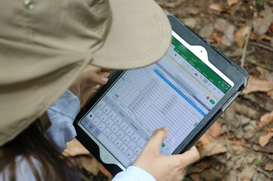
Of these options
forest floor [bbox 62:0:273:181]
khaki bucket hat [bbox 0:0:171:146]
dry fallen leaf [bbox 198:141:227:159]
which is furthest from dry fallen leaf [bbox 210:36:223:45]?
khaki bucket hat [bbox 0:0:171:146]

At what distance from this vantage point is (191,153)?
2.87 ft

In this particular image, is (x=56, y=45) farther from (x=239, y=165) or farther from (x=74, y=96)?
(x=239, y=165)

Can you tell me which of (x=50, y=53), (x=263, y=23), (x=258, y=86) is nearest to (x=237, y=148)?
(x=258, y=86)

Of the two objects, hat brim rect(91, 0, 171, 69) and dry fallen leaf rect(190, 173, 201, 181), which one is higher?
hat brim rect(91, 0, 171, 69)

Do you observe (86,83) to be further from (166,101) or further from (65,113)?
(166,101)

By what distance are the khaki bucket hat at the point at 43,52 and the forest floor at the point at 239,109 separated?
705mm

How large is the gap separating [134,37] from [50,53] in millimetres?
212

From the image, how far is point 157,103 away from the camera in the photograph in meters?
0.91

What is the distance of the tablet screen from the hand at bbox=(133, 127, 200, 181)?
57mm

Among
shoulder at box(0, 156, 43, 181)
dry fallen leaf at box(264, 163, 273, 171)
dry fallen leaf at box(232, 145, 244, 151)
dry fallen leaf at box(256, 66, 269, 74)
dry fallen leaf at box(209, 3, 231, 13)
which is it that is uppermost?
dry fallen leaf at box(209, 3, 231, 13)

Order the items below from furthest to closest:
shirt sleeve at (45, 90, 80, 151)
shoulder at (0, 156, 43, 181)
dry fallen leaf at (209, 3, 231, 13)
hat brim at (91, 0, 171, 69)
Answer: dry fallen leaf at (209, 3, 231, 13) → shirt sleeve at (45, 90, 80, 151) → shoulder at (0, 156, 43, 181) → hat brim at (91, 0, 171, 69)

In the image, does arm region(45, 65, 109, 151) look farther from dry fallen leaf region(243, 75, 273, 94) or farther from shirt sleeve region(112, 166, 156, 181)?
dry fallen leaf region(243, 75, 273, 94)

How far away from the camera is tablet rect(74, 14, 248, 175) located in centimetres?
85

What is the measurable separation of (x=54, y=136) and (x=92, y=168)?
503 mm
